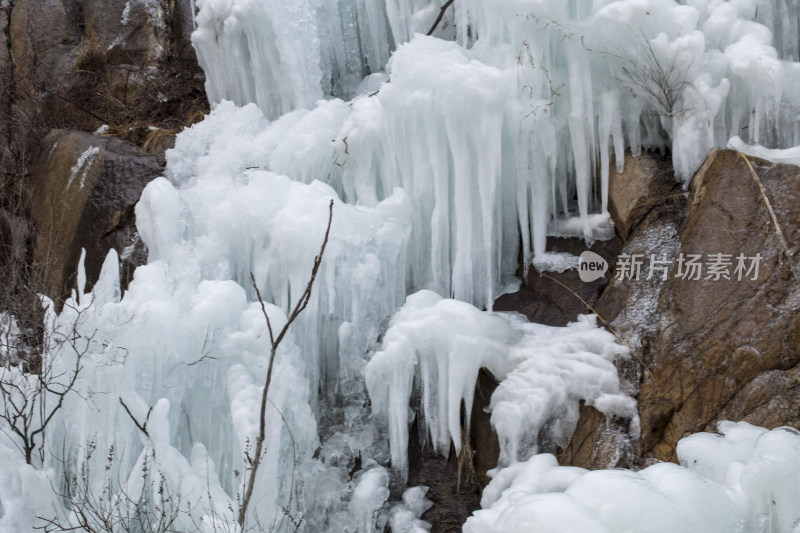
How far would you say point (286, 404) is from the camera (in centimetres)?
427

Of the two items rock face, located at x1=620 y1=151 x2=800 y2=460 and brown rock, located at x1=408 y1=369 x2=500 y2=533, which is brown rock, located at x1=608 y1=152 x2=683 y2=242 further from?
brown rock, located at x1=408 y1=369 x2=500 y2=533

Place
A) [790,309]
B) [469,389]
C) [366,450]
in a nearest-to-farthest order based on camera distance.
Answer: [790,309]
[469,389]
[366,450]

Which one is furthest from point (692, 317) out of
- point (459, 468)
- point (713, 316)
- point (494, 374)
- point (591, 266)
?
point (459, 468)

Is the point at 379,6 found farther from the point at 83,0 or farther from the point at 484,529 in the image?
the point at 484,529

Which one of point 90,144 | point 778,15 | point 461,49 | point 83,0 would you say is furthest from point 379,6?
point 83,0

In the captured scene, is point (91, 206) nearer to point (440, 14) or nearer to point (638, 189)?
point (440, 14)

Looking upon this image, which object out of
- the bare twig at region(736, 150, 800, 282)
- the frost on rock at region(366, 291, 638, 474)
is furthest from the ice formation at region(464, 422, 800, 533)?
the bare twig at region(736, 150, 800, 282)

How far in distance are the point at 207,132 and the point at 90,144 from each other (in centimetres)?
97

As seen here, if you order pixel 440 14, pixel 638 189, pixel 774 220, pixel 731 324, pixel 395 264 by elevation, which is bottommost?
pixel 731 324

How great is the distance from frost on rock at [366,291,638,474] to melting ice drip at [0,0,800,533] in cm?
1

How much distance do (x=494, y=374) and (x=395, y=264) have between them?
0.99 metres

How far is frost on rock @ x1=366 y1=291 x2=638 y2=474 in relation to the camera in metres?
4.13

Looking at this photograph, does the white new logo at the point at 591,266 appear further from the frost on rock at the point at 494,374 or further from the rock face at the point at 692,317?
the frost on rock at the point at 494,374

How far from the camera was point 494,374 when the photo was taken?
4.35 m
